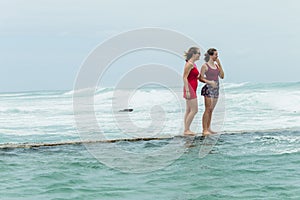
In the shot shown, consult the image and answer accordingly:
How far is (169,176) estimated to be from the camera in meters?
5.95

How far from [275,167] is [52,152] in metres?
3.93

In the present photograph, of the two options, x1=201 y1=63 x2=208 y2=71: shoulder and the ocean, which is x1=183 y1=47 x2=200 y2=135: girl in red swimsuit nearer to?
x1=201 y1=63 x2=208 y2=71: shoulder

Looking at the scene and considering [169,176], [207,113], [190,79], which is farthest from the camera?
[207,113]

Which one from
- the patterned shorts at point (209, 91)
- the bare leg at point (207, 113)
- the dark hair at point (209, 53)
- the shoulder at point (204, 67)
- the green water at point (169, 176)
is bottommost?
the green water at point (169, 176)

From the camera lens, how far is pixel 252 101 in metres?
27.4

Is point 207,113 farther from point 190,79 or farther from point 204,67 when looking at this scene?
point 204,67

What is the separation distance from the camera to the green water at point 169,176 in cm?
512

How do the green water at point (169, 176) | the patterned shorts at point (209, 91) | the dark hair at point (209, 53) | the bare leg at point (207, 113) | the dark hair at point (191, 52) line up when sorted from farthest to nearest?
the bare leg at point (207, 113) → the patterned shorts at point (209, 91) → the dark hair at point (209, 53) → the dark hair at point (191, 52) → the green water at point (169, 176)

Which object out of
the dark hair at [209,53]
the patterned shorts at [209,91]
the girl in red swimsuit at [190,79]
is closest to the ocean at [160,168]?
the girl in red swimsuit at [190,79]

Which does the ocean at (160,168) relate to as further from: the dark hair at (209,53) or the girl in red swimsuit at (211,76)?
the dark hair at (209,53)

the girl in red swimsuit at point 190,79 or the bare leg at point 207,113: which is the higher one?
the girl in red swimsuit at point 190,79

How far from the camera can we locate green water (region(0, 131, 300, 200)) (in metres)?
5.12

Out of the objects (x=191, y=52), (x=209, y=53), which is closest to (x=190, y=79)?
(x=191, y=52)

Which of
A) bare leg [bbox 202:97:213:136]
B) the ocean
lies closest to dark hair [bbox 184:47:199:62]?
bare leg [bbox 202:97:213:136]
